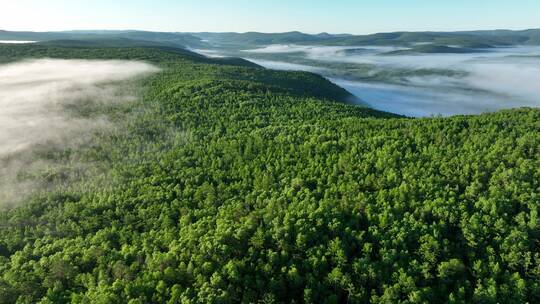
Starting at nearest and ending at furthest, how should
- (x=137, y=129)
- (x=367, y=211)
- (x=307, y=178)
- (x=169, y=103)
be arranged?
1. (x=367, y=211)
2. (x=307, y=178)
3. (x=137, y=129)
4. (x=169, y=103)

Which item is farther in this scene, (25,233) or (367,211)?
(25,233)

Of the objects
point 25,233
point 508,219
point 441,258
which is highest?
point 508,219

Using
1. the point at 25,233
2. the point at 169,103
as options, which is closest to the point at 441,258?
the point at 25,233

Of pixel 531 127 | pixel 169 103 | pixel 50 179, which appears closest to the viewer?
pixel 531 127

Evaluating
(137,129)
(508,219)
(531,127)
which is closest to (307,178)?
(508,219)

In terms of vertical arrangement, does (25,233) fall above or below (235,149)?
below

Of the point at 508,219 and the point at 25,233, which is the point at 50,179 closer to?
the point at 25,233
